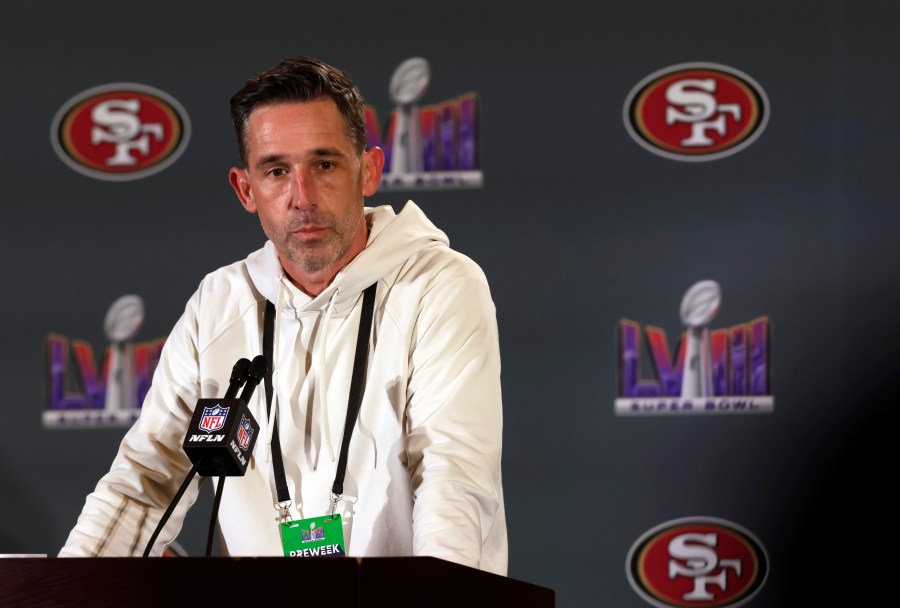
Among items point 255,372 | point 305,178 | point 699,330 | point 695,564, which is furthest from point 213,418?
point 695,564

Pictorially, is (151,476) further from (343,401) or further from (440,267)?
(440,267)

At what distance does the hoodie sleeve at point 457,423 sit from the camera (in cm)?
179

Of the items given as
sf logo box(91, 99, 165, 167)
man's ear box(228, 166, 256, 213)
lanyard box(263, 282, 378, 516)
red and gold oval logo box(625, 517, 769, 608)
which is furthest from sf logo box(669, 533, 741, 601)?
sf logo box(91, 99, 165, 167)

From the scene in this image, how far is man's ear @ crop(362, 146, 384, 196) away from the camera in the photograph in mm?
2301

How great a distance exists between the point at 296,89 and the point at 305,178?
0.19 meters

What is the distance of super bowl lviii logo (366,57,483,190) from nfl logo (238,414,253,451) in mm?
1842

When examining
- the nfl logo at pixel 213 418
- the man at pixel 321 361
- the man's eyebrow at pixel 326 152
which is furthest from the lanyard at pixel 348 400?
the nfl logo at pixel 213 418

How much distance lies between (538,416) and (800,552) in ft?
3.09

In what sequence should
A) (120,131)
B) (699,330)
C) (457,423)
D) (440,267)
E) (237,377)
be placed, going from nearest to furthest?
(237,377) < (457,423) < (440,267) < (699,330) < (120,131)

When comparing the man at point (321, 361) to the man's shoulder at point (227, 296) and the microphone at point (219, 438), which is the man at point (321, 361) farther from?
the microphone at point (219, 438)

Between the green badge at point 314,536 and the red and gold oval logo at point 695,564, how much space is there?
159 centimetres

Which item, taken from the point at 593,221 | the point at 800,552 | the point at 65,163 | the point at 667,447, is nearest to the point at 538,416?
the point at 667,447

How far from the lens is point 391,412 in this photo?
6.98 feet

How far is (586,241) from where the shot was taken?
135 inches
